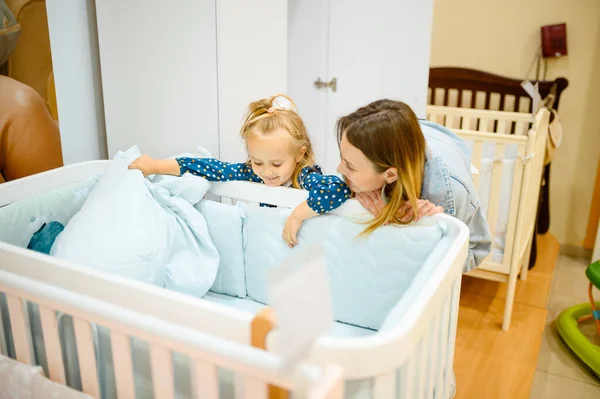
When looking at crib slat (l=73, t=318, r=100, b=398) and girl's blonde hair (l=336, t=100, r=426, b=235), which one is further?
girl's blonde hair (l=336, t=100, r=426, b=235)

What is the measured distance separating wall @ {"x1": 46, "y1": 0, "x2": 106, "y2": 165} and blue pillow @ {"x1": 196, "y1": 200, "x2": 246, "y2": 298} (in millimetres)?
546

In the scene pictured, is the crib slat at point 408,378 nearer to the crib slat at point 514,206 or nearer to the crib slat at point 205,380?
the crib slat at point 205,380

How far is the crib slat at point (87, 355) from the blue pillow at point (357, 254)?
0.64m


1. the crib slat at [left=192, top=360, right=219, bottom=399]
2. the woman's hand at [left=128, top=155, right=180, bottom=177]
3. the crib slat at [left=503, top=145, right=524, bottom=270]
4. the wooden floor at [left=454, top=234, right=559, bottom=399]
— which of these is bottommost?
the wooden floor at [left=454, top=234, right=559, bottom=399]

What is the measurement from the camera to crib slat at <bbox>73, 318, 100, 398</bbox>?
37.1 inches

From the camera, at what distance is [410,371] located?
0.87m

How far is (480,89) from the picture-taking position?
3.12m

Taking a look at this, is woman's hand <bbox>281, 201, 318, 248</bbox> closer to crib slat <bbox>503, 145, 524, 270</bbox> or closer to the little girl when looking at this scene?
the little girl

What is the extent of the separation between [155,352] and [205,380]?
0.31ft

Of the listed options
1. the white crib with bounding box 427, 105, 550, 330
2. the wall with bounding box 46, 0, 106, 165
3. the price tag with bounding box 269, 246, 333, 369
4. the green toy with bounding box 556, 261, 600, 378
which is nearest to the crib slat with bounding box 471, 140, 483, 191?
the white crib with bounding box 427, 105, 550, 330

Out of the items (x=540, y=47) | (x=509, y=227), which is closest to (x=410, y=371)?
(x=509, y=227)

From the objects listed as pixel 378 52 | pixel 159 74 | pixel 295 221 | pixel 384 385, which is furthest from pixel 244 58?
pixel 384 385

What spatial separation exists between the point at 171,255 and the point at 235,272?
19cm

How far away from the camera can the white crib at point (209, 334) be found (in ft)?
2.48
